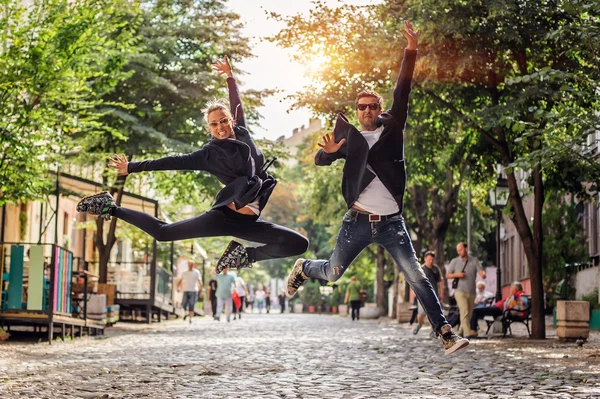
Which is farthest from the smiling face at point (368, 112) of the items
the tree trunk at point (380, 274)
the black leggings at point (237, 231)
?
the tree trunk at point (380, 274)

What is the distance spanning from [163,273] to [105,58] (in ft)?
45.4

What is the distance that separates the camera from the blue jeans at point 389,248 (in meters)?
8.19

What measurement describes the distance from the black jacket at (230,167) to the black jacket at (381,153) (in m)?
0.60

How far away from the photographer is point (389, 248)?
8.23 meters

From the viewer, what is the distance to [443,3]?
19422mm

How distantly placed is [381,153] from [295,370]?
6.42 metres

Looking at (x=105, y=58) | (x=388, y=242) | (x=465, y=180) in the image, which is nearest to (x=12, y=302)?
(x=105, y=58)

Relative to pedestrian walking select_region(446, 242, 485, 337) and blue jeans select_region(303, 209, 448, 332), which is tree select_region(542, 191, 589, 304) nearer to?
pedestrian walking select_region(446, 242, 485, 337)

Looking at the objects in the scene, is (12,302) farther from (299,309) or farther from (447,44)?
(299,309)

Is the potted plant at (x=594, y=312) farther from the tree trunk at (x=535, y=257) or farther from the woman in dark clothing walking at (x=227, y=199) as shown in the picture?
the woman in dark clothing walking at (x=227, y=199)

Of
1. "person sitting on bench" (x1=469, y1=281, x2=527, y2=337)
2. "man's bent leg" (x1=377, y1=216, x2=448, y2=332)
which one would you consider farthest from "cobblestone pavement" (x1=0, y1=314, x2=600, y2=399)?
"man's bent leg" (x1=377, y1=216, x2=448, y2=332)

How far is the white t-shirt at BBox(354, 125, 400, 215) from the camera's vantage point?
8156 mm

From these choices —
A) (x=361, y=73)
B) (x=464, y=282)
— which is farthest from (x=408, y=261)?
(x=361, y=73)

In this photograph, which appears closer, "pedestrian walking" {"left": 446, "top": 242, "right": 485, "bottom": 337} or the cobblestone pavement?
the cobblestone pavement
